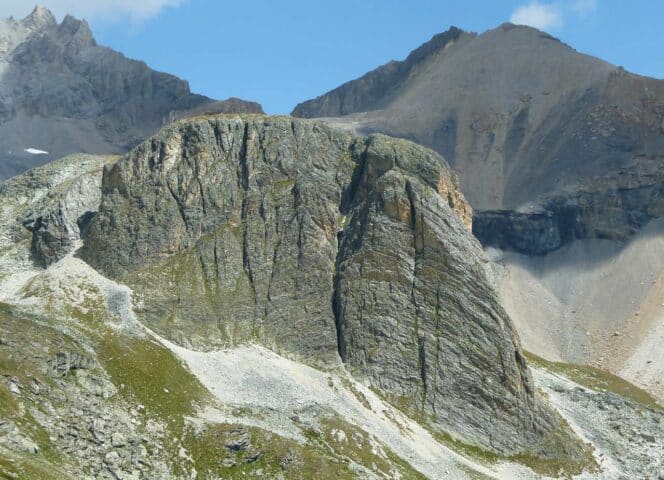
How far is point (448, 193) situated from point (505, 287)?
61.6 m

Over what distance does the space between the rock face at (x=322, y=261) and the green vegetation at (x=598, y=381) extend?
2207 centimetres

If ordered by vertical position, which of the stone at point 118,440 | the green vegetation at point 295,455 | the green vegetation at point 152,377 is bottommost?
the green vegetation at point 295,455

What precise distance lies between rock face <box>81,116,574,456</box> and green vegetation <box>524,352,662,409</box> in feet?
72.4

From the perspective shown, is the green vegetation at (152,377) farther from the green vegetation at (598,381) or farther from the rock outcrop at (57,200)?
the green vegetation at (598,381)

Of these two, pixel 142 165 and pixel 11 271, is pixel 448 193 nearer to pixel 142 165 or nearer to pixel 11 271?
pixel 142 165

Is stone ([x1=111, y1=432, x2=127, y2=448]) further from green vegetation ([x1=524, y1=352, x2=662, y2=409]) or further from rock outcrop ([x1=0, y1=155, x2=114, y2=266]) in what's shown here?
green vegetation ([x1=524, y1=352, x2=662, y2=409])

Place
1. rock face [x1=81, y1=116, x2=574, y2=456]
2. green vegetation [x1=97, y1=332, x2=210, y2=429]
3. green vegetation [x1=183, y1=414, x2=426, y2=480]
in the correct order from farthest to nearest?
rock face [x1=81, y1=116, x2=574, y2=456], green vegetation [x1=97, y1=332, x2=210, y2=429], green vegetation [x1=183, y1=414, x2=426, y2=480]

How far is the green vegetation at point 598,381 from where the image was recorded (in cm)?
10619

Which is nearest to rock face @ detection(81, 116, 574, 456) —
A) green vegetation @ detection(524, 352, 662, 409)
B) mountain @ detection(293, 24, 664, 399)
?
green vegetation @ detection(524, 352, 662, 409)

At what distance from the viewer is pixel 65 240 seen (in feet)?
311

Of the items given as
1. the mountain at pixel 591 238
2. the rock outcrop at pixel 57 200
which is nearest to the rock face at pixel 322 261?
the rock outcrop at pixel 57 200

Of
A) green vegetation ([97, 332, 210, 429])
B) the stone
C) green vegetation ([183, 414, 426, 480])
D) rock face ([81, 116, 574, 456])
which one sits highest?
rock face ([81, 116, 574, 456])

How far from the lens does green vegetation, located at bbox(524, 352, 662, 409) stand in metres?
106

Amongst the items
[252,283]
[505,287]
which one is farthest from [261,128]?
[505,287]
